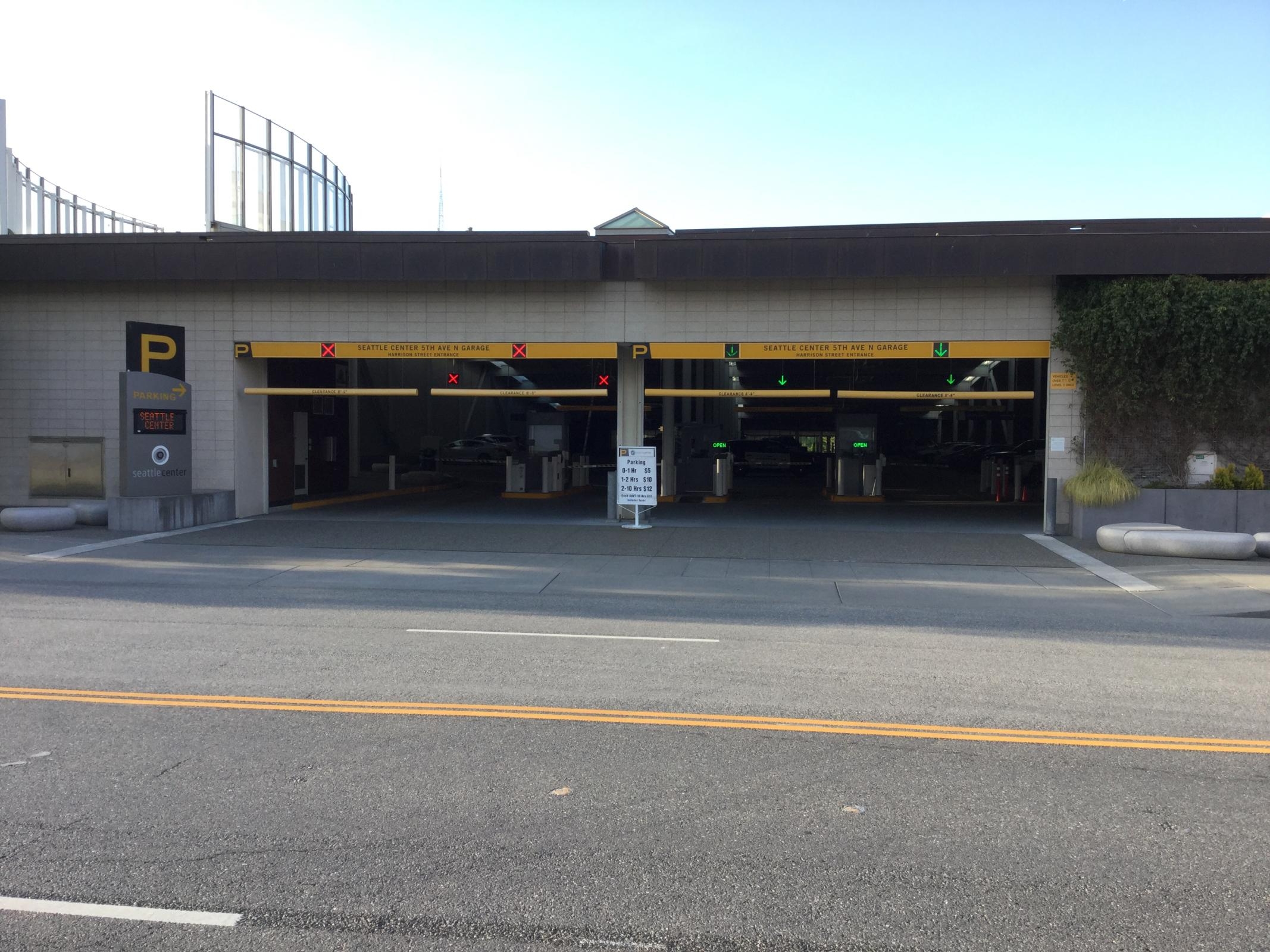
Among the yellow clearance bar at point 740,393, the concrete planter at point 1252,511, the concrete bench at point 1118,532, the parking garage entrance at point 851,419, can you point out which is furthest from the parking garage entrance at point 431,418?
the concrete planter at point 1252,511

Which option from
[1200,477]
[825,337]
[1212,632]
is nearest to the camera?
[1212,632]

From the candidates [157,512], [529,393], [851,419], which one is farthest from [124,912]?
[851,419]

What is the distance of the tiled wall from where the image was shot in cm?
1892

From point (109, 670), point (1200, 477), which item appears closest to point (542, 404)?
point (1200, 477)

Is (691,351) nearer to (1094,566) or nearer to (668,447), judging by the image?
(668,447)

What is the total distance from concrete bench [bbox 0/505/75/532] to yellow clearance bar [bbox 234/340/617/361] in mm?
4484

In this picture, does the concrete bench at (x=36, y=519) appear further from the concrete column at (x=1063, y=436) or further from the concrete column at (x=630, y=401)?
the concrete column at (x=1063, y=436)

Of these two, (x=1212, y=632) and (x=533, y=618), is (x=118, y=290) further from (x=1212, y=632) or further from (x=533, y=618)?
(x=1212, y=632)

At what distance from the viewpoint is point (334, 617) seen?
34.4ft

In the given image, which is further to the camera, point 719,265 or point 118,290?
point 118,290

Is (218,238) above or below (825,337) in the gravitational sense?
above

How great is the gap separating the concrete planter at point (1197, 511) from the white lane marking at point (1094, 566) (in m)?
0.87

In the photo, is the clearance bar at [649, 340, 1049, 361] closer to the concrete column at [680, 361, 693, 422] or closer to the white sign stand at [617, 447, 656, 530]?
the white sign stand at [617, 447, 656, 530]

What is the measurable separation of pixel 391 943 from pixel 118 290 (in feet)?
65.6
